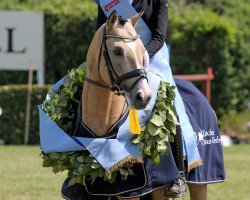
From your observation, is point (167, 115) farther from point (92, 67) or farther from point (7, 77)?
point (7, 77)

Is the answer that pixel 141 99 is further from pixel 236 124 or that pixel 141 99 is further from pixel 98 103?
pixel 236 124

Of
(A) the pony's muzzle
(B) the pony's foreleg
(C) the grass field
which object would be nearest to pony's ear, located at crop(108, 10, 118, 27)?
(A) the pony's muzzle

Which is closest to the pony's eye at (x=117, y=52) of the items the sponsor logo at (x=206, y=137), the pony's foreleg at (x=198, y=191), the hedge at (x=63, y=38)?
the sponsor logo at (x=206, y=137)

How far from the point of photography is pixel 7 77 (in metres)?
22.0

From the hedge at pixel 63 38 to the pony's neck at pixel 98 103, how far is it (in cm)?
1483

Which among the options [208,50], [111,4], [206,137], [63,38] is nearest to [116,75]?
[111,4]

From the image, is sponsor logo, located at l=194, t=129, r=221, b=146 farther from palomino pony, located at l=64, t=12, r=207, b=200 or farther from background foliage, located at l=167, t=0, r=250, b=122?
background foliage, located at l=167, t=0, r=250, b=122

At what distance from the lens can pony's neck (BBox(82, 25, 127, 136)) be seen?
22.7ft

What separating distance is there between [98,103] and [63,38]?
1514 cm

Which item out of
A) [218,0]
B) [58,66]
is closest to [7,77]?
[58,66]

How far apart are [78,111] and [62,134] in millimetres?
234

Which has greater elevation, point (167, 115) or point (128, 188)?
point (167, 115)

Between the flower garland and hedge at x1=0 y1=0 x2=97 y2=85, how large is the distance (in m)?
14.4

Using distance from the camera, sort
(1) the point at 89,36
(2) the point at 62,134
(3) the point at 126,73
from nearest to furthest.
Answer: (3) the point at 126,73
(2) the point at 62,134
(1) the point at 89,36
